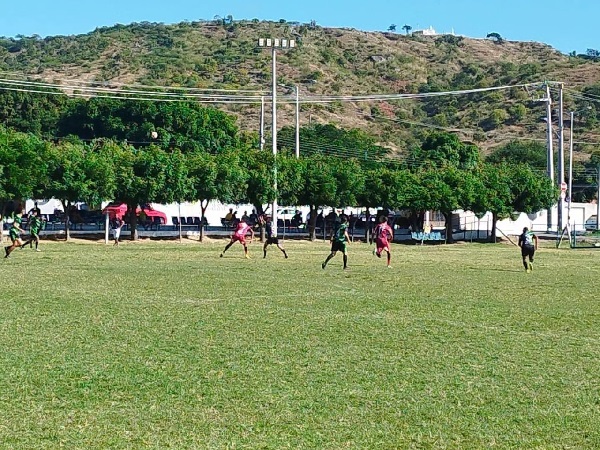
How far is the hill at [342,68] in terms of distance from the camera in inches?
5315

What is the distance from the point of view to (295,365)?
1354cm

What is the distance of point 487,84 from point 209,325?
141 metres

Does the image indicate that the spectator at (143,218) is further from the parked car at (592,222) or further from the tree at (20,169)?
the parked car at (592,222)

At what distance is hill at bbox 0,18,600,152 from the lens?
443 feet

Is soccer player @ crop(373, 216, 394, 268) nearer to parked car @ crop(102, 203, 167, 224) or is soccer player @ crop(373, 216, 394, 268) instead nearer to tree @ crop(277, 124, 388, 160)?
parked car @ crop(102, 203, 167, 224)

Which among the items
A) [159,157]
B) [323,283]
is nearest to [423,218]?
[159,157]

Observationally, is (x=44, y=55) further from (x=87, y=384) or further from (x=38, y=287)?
(x=87, y=384)

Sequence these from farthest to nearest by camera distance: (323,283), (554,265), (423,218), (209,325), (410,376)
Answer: (423,218), (554,265), (323,283), (209,325), (410,376)

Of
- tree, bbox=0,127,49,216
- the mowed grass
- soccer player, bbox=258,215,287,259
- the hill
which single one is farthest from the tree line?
the hill

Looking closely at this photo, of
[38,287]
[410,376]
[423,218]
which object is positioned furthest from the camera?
[423,218]

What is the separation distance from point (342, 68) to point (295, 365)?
5826 inches

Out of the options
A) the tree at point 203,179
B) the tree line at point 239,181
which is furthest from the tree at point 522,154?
the tree at point 203,179

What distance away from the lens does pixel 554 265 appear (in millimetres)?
38750

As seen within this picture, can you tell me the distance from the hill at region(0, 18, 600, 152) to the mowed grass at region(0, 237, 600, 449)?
335 feet
